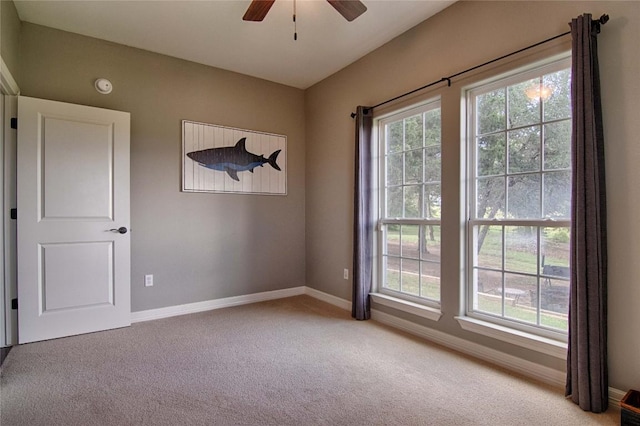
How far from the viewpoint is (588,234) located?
1.84 metres

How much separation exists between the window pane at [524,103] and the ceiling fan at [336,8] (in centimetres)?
122

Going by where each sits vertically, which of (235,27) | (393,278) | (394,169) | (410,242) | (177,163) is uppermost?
(235,27)

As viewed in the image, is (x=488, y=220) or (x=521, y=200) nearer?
(x=521, y=200)

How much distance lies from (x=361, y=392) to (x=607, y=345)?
4.65ft

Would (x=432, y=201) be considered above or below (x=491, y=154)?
below

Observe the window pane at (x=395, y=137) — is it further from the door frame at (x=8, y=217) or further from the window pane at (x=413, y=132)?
the door frame at (x=8, y=217)

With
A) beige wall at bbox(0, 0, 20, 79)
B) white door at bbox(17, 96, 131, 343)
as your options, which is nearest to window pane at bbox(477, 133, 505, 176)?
white door at bbox(17, 96, 131, 343)

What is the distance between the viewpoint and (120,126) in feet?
10.3

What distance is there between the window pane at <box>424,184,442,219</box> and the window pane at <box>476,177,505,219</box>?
332 mm

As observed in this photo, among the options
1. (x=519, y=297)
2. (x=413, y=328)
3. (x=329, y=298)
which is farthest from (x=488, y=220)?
(x=329, y=298)

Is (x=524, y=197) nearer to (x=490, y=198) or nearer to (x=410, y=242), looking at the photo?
(x=490, y=198)

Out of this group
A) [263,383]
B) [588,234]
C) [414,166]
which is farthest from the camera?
[414,166]

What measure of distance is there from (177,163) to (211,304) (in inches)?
63.1

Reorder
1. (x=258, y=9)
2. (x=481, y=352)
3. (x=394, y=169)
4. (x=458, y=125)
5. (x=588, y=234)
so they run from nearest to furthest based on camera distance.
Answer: (x=588, y=234), (x=258, y=9), (x=481, y=352), (x=458, y=125), (x=394, y=169)
